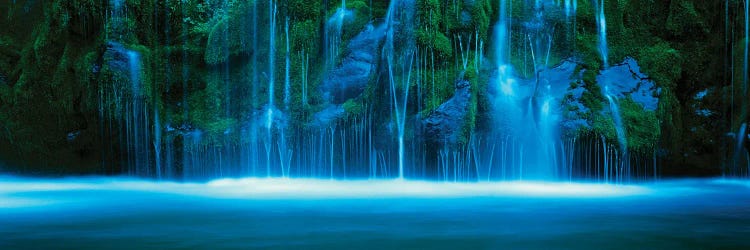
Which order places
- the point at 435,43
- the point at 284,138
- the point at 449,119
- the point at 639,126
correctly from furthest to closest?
the point at 284,138
the point at 435,43
the point at 449,119
the point at 639,126

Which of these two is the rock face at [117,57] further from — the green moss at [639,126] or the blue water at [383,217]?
the green moss at [639,126]

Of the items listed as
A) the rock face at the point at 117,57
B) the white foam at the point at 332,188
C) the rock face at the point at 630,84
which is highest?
the rock face at the point at 117,57

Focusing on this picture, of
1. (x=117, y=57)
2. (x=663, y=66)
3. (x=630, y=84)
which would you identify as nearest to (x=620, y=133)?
(x=630, y=84)

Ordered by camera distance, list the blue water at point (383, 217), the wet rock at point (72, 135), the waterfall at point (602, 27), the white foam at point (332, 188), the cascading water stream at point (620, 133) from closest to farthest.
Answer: the blue water at point (383, 217) → the white foam at point (332, 188) → the cascading water stream at point (620, 133) → the waterfall at point (602, 27) → the wet rock at point (72, 135)

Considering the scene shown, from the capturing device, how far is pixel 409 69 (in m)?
12.4

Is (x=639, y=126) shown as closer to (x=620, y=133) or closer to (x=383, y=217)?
(x=620, y=133)

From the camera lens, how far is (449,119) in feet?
39.5

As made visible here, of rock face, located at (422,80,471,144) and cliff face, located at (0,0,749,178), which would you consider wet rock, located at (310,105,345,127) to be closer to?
cliff face, located at (0,0,749,178)

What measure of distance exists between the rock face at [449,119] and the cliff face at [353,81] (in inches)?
1.5

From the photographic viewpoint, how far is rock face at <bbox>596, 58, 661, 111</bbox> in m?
12.1

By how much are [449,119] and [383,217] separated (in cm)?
478

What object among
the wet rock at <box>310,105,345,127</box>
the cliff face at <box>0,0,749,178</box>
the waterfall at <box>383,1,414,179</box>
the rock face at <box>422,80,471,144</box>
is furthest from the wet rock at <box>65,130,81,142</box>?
the rock face at <box>422,80,471,144</box>

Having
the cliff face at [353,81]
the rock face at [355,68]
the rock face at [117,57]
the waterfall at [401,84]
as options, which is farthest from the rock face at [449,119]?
the rock face at [117,57]

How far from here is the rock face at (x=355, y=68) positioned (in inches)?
503
